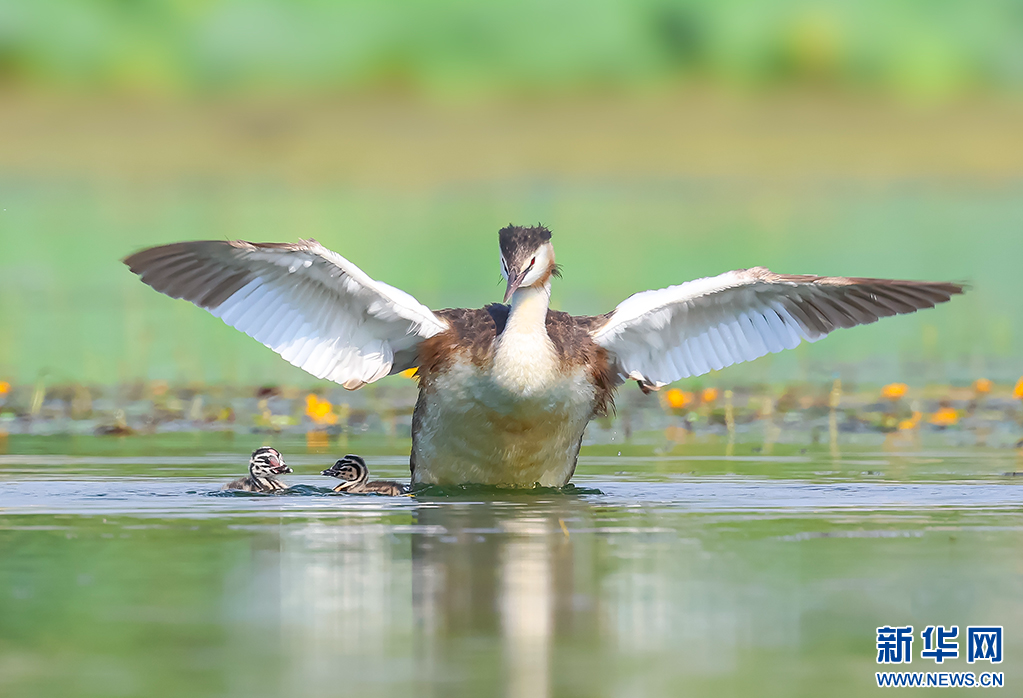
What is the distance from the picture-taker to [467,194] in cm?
4491

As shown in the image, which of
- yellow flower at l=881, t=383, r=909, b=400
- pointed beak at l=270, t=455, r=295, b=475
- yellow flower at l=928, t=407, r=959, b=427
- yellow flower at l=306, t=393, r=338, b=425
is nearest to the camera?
pointed beak at l=270, t=455, r=295, b=475

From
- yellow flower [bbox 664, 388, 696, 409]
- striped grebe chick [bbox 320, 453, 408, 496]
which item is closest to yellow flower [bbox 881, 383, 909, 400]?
yellow flower [bbox 664, 388, 696, 409]

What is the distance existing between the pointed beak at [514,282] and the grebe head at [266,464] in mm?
1667

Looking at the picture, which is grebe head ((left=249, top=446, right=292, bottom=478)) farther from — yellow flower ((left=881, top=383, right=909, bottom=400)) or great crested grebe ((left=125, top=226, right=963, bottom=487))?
yellow flower ((left=881, top=383, right=909, bottom=400))

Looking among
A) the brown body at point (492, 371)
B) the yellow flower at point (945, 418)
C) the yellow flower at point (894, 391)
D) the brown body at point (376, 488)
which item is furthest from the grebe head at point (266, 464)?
the yellow flower at point (894, 391)

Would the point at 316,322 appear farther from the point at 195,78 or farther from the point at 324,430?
the point at 195,78

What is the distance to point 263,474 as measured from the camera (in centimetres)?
1122

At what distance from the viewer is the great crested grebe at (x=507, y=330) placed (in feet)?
36.9

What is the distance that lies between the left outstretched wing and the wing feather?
1249 millimetres

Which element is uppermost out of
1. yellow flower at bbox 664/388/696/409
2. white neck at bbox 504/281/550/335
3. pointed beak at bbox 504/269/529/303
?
pointed beak at bbox 504/269/529/303

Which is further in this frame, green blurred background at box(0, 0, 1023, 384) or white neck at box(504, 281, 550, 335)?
green blurred background at box(0, 0, 1023, 384)

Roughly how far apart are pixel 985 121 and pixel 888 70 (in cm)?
608

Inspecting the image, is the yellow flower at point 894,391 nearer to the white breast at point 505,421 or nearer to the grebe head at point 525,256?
the white breast at point 505,421

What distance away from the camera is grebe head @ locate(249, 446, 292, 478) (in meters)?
11.3
